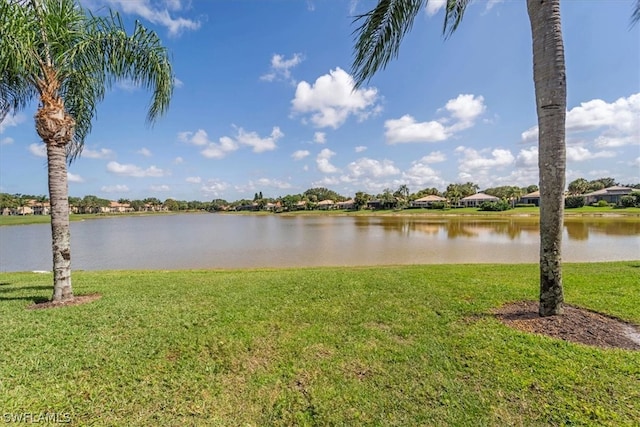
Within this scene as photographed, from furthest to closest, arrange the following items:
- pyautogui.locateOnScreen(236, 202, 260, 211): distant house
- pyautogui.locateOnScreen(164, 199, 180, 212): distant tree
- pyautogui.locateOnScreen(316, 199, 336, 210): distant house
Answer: pyautogui.locateOnScreen(164, 199, 180, 212): distant tree < pyautogui.locateOnScreen(236, 202, 260, 211): distant house < pyautogui.locateOnScreen(316, 199, 336, 210): distant house

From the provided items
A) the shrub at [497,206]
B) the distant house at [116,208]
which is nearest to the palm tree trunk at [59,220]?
the shrub at [497,206]

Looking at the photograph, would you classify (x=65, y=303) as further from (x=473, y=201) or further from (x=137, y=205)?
(x=137, y=205)

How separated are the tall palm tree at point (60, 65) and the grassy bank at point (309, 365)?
221 cm

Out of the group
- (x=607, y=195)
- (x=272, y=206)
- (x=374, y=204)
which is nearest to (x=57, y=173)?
(x=607, y=195)

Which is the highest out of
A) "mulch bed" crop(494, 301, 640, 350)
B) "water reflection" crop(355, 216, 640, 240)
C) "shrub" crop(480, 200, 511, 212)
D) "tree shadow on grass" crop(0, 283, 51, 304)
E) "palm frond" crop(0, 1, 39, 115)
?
"palm frond" crop(0, 1, 39, 115)

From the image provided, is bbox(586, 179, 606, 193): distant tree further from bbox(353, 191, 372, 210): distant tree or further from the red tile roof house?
the red tile roof house

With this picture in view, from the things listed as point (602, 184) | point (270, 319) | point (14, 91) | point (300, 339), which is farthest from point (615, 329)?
point (602, 184)

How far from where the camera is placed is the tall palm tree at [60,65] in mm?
5125

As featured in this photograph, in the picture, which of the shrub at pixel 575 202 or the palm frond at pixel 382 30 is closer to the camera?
the palm frond at pixel 382 30

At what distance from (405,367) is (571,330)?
8.70 ft

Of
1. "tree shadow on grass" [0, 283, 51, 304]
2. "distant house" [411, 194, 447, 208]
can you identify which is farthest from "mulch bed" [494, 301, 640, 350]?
"distant house" [411, 194, 447, 208]

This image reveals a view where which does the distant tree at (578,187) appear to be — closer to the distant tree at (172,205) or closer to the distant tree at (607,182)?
the distant tree at (607,182)

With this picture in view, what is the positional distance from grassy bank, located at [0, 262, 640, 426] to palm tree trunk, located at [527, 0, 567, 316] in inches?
40.7

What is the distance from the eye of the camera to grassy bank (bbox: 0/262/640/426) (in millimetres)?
2709
